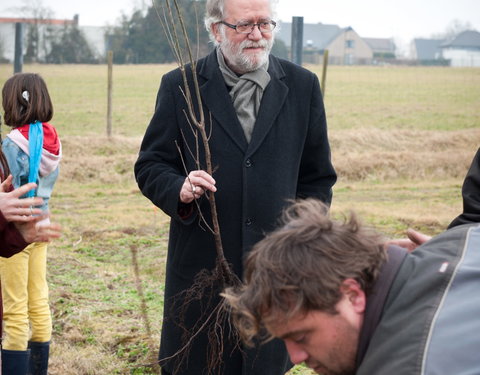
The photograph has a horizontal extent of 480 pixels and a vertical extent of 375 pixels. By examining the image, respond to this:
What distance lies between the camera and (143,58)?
23906 mm

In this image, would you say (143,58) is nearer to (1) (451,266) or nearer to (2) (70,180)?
(2) (70,180)

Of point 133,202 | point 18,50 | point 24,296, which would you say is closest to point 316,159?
point 24,296

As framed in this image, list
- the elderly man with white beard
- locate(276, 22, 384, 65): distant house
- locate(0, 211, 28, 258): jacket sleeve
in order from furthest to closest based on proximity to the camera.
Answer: locate(276, 22, 384, 65): distant house
the elderly man with white beard
locate(0, 211, 28, 258): jacket sleeve

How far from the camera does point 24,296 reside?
4062 mm

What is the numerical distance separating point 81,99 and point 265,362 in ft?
69.4

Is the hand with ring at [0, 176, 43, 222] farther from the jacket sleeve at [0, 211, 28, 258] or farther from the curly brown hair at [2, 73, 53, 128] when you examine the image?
the curly brown hair at [2, 73, 53, 128]

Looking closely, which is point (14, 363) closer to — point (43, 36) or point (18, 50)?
point (18, 50)

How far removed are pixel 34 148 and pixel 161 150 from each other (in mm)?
1249

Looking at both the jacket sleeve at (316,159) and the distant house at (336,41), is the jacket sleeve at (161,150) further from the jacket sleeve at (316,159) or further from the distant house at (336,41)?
the distant house at (336,41)

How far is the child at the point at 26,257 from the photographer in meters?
4.04

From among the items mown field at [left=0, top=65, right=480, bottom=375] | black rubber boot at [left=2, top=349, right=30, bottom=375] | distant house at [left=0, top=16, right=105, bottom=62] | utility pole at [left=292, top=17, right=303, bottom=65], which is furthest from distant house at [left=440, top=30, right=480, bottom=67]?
black rubber boot at [left=2, top=349, right=30, bottom=375]

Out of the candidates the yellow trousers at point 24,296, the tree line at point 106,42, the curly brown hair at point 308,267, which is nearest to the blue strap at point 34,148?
the yellow trousers at point 24,296

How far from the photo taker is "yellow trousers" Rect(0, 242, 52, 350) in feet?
13.2

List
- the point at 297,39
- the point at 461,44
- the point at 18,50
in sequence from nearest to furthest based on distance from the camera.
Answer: the point at 297,39 < the point at 18,50 < the point at 461,44
